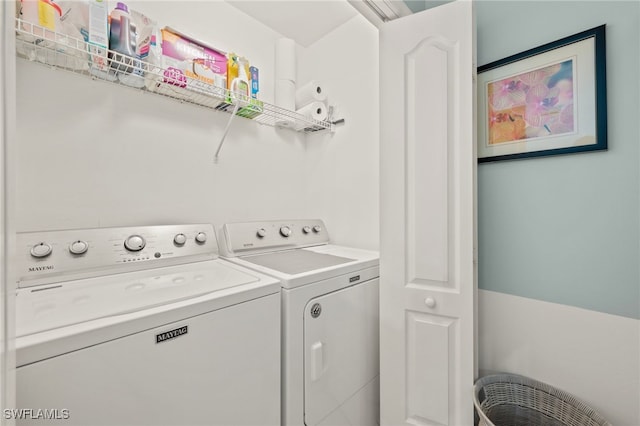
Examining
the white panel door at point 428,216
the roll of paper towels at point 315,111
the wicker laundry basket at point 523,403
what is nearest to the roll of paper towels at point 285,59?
the roll of paper towels at point 315,111

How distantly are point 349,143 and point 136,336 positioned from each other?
1.65 metres

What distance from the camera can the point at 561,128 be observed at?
3.70 feet

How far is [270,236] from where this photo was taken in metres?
1.68

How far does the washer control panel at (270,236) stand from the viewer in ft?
4.93

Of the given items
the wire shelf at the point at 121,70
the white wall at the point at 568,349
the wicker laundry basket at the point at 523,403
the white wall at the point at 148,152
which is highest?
the wire shelf at the point at 121,70

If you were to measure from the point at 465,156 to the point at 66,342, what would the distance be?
1.47 metres

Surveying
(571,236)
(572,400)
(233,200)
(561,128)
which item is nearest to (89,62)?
(233,200)

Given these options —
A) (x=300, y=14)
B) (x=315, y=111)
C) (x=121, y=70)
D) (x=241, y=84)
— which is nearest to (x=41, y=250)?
(x=121, y=70)

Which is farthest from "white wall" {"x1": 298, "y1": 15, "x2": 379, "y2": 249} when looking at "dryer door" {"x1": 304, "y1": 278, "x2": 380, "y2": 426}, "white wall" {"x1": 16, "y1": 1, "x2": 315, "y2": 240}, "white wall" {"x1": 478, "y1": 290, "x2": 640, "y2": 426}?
"white wall" {"x1": 478, "y1": 290, "x2": 640, "y2": 426}

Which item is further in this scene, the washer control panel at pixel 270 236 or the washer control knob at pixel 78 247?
the washer control panel at pixel 270 236

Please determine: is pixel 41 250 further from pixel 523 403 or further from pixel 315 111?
pixel 523 403

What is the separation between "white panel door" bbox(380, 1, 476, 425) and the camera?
118 cm

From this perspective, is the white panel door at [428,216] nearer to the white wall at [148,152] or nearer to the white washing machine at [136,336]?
the white washing machine at [136,336]

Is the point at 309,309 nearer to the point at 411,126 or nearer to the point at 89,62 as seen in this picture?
the point at 411,126
